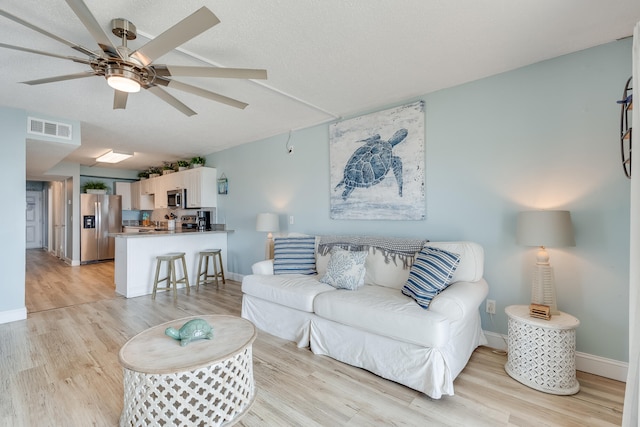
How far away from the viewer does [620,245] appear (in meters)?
2.08

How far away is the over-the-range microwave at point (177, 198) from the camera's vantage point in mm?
5934

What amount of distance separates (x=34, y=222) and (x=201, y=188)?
8.26m

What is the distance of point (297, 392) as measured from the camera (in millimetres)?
1968

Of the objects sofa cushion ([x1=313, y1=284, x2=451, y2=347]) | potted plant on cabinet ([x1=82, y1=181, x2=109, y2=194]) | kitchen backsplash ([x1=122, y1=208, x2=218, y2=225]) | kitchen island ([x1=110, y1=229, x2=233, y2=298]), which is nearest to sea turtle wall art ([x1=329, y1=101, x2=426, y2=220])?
sofa cushion ([x1=313, y1=284, x2=451, y2=347])

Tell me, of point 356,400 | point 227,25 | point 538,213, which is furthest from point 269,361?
point 227,25

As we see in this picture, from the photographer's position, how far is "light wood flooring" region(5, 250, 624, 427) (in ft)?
5.60

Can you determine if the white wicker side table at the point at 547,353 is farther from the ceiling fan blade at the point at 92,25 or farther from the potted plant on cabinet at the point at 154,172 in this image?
the potted plant on cabinet at the point at 154,172

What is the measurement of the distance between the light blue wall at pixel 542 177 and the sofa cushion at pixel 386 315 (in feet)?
3.30

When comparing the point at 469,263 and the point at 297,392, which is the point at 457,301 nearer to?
the point at 469,263

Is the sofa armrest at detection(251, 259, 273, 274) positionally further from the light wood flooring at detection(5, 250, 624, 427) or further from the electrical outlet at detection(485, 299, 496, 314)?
the electrical outlet at detection(485, 299, 496, 314)

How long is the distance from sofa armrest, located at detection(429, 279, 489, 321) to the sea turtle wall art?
97 centimetres

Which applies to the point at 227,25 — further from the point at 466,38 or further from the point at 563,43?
the point at 563,43

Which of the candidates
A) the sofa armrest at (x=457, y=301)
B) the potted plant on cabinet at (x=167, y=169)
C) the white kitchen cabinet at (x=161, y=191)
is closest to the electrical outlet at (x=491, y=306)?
the sofa armrest at (x=457, y=301)

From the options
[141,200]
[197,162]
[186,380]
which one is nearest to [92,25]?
[186,380]
